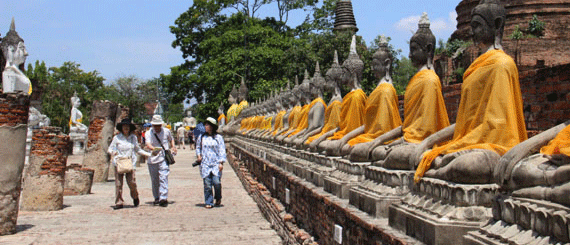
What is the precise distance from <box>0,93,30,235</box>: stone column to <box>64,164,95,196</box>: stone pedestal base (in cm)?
457

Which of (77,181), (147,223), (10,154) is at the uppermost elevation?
(10,154)

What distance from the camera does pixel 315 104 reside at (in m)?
9.75

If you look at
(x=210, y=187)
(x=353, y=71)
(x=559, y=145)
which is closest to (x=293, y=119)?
(x=210, y=187)

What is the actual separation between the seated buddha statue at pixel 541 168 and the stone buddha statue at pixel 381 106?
2.64 m

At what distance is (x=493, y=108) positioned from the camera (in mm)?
3988

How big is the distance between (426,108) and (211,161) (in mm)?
6027

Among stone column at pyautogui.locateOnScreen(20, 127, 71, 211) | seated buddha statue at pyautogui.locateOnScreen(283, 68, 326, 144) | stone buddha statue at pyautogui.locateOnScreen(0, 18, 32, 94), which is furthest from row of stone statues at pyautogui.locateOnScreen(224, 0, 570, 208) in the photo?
stone buddha statue at pyautogui.locateOnScreen(0, 18, 32, 94)

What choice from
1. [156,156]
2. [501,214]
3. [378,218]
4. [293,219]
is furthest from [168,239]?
[501,214]

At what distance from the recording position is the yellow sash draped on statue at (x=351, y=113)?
24.0ft

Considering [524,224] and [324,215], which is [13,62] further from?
[524,224]

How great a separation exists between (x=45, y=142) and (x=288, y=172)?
12.0 ft

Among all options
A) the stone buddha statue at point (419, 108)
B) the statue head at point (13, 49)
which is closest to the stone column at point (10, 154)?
the stone buddha statue at point (419, 108)

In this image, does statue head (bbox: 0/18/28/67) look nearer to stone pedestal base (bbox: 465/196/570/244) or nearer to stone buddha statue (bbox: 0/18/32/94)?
stone buddha statue (bbox: 0/18/32/94)

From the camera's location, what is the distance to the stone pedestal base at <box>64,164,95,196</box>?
12305mm
